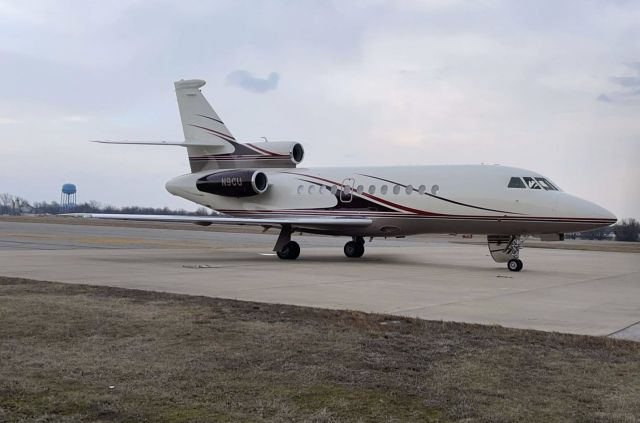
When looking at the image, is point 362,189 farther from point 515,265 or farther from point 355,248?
point 515,265

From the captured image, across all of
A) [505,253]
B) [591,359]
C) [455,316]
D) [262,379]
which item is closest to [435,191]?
[505,253]

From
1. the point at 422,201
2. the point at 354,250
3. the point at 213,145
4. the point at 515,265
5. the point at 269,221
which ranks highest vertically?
the point at 213,145

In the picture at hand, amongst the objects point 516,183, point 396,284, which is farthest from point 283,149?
point 396,284

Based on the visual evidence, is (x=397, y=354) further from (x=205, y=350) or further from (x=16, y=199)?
(x=16, y=199)

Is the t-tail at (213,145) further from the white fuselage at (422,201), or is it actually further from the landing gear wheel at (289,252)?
the landing gear wheel at (289,252)

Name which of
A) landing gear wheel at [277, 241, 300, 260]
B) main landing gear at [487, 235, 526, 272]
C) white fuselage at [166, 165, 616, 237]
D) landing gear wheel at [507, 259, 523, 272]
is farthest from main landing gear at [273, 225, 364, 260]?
landing gear wheel at [507, 259, 523, 272]

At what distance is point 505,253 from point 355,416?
1530cm

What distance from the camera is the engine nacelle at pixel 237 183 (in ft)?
73.2

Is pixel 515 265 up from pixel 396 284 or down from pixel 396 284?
up

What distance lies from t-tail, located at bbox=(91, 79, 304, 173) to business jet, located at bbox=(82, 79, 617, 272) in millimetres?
39

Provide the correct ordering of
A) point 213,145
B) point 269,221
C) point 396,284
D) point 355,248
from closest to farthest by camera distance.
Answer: point 396,284
point 269,221
point 355,248
point 213,145

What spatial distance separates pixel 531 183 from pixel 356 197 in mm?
5530

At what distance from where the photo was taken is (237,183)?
73.8ft

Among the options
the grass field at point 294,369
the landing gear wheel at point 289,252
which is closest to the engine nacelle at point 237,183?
the landing gear wheel at point 289,252
